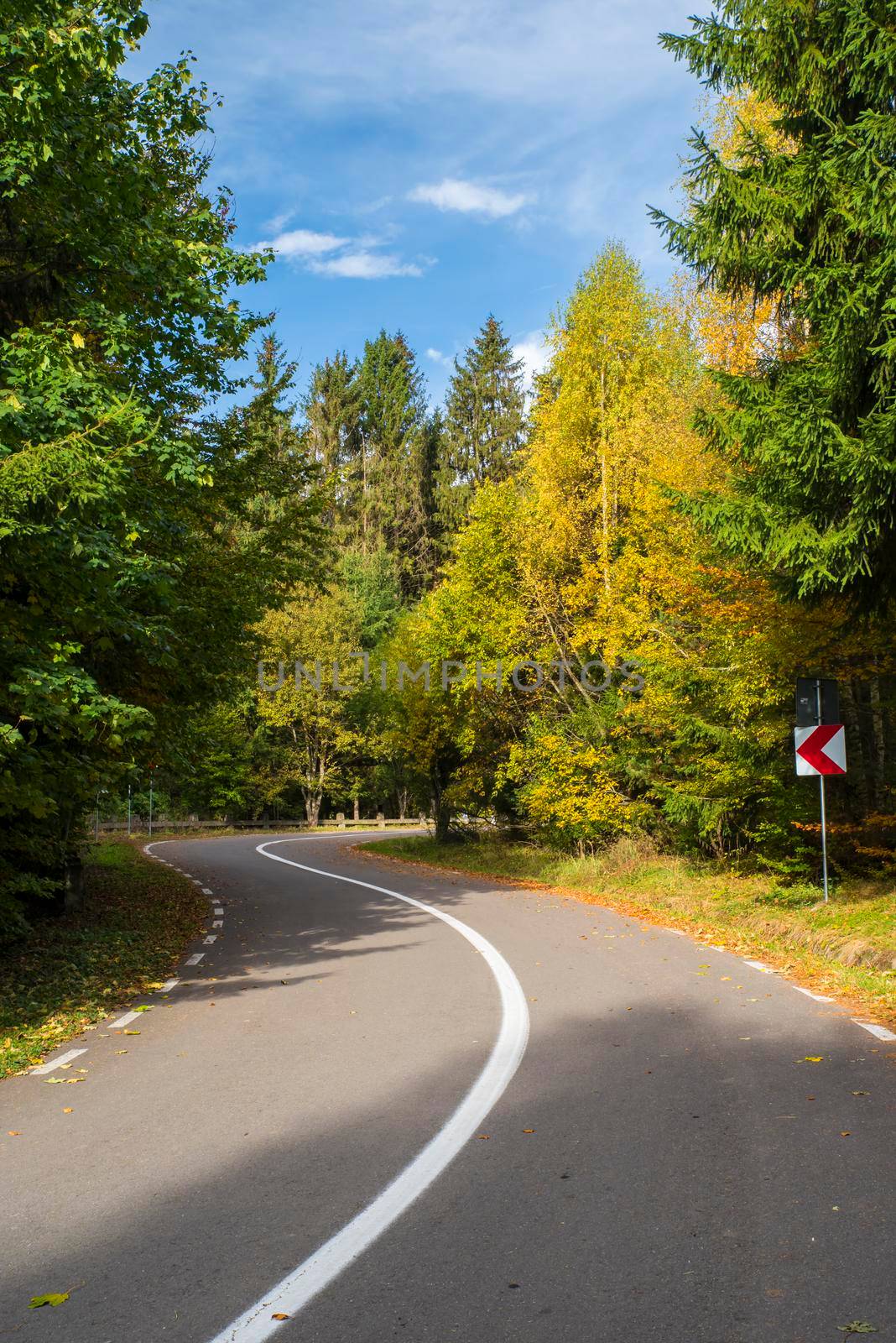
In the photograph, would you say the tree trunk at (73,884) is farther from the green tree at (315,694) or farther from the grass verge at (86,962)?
the green tree at (315,694)

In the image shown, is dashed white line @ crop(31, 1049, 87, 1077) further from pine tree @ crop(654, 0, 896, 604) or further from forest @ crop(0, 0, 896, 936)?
pine tree @ crop(654, 0, 896, 604)

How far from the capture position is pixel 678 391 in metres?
22.9

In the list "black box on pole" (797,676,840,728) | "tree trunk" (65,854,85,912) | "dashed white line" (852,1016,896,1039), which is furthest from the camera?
"tree trunk" (65,854,85,912)

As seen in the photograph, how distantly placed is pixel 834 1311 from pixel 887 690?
13153 millimetres

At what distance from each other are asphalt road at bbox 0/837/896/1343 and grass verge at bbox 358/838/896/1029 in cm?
113

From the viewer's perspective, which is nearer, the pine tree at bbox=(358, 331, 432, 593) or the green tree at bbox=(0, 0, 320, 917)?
the green tree at bbox=(0, 0, 320, 917)

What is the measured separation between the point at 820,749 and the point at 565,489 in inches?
515

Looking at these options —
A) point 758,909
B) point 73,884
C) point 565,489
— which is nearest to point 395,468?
point 565,489

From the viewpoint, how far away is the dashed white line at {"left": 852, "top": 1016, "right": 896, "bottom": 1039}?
7352 millimetres

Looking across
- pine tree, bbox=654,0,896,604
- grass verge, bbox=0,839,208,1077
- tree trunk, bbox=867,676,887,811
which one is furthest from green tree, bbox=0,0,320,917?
tree trunk, bbox=867,676,887,811

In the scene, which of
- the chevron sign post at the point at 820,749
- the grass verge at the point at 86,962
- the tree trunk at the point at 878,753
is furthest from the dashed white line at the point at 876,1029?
the tree trunk at the point at 878,753

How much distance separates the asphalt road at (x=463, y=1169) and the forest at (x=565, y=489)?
2.93m

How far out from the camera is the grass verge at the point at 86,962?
27.2 feet

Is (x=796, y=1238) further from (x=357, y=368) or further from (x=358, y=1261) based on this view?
(x=357, y=368)
